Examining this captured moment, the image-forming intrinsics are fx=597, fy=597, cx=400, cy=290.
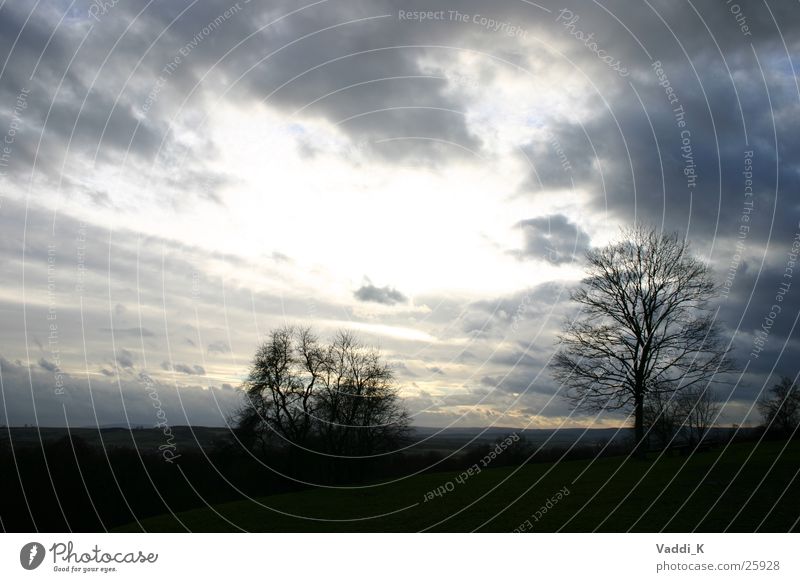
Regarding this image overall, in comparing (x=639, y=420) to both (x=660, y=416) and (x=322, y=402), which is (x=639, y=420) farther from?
(x=322, y=402)

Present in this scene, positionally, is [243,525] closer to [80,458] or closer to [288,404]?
[288,404]

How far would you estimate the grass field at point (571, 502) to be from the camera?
19.8 metres

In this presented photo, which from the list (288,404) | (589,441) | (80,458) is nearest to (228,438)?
(288,404)

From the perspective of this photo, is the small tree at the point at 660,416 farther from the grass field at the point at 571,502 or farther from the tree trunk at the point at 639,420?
the grass field at the point at 571,502
